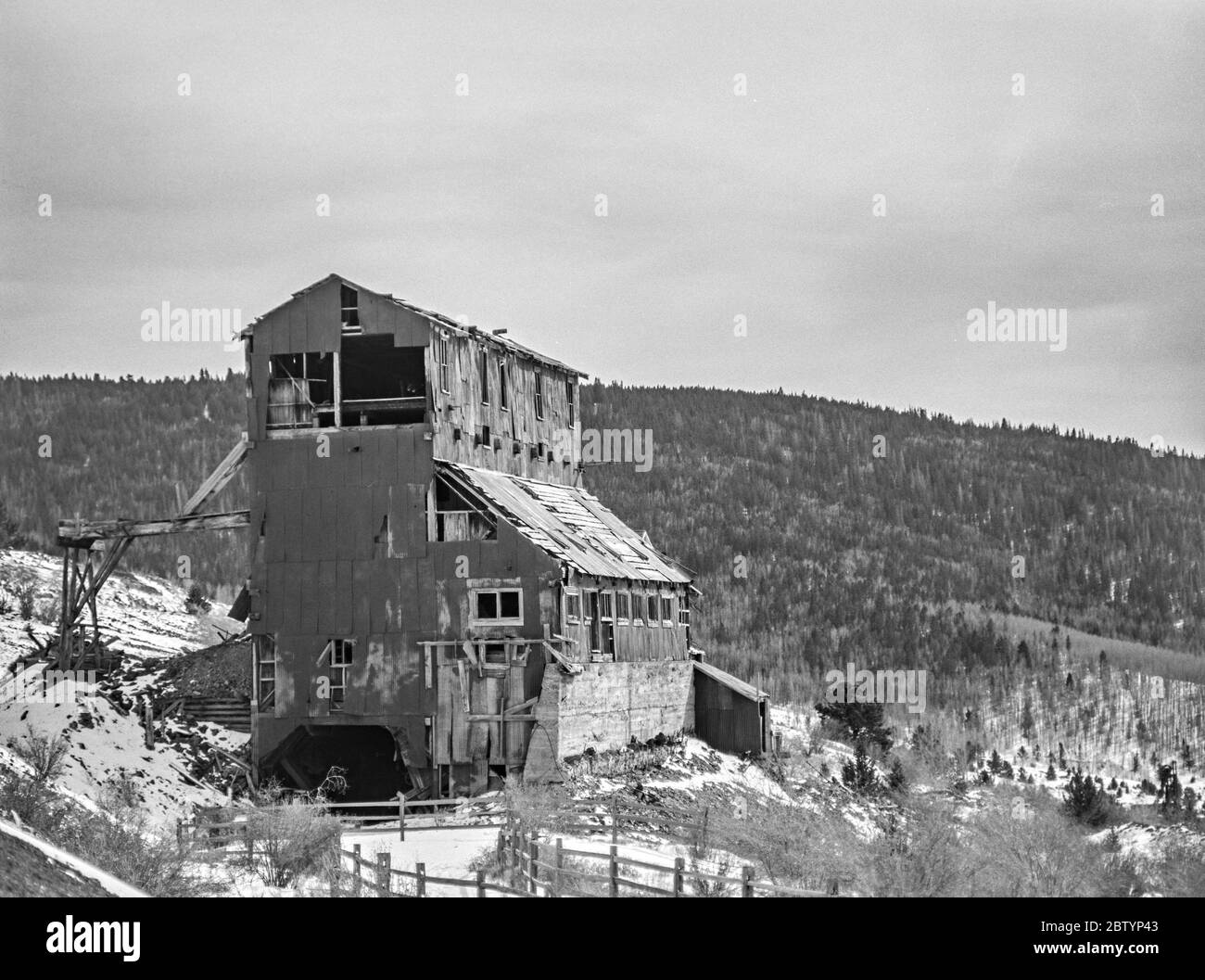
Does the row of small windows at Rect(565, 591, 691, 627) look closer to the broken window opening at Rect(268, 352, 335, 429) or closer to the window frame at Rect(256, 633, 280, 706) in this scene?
the window frame at Rect(256, 633, 280, 706)

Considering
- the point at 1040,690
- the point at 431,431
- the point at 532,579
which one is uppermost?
the point at 431,431

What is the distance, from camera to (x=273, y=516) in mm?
46656

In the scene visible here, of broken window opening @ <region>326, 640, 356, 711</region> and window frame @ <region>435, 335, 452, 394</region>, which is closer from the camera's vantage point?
broken window opening @ <region>326, 640, 356, 711</region>

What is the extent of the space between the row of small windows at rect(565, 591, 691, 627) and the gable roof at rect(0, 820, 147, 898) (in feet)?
68.4

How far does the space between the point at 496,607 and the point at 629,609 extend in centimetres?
684

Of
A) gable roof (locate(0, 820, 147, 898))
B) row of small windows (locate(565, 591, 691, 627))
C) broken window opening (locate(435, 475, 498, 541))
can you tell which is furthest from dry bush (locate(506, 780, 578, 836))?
gable roof (locate(0, 820, 147, 898))

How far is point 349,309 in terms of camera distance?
4656 cm

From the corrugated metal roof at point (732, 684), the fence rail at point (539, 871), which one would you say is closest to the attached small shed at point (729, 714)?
the corrugated metal roof at point (732, 684)

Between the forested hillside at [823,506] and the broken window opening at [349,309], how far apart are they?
5927 cm

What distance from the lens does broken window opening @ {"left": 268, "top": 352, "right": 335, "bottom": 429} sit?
46.9 m
